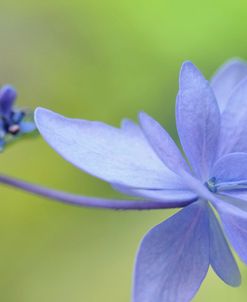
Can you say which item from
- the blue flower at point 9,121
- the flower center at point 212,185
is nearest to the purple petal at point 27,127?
the blue flower at point 9,121

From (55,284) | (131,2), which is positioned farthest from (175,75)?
(55,284)

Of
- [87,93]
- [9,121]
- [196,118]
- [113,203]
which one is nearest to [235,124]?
[196,118]

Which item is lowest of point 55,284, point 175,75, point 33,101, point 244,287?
point 55,284

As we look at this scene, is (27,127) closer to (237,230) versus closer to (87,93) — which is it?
(237,230)

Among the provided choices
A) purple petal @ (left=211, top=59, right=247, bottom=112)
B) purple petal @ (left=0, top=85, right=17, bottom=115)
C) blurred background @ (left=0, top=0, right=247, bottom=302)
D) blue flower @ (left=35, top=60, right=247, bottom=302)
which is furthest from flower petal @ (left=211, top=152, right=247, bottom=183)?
blurred background @ (left=0, top=0, right=247, bottom=302)

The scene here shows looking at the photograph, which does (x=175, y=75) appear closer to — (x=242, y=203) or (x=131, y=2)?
(x=131, y=2)

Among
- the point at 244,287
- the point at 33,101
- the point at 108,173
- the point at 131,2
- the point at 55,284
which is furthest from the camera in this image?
the point at 131,2

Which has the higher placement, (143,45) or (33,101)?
(143,45)

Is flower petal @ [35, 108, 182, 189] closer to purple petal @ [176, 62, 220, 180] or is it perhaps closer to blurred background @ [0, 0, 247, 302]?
purple petal @ [176, 62, 220, 180]
